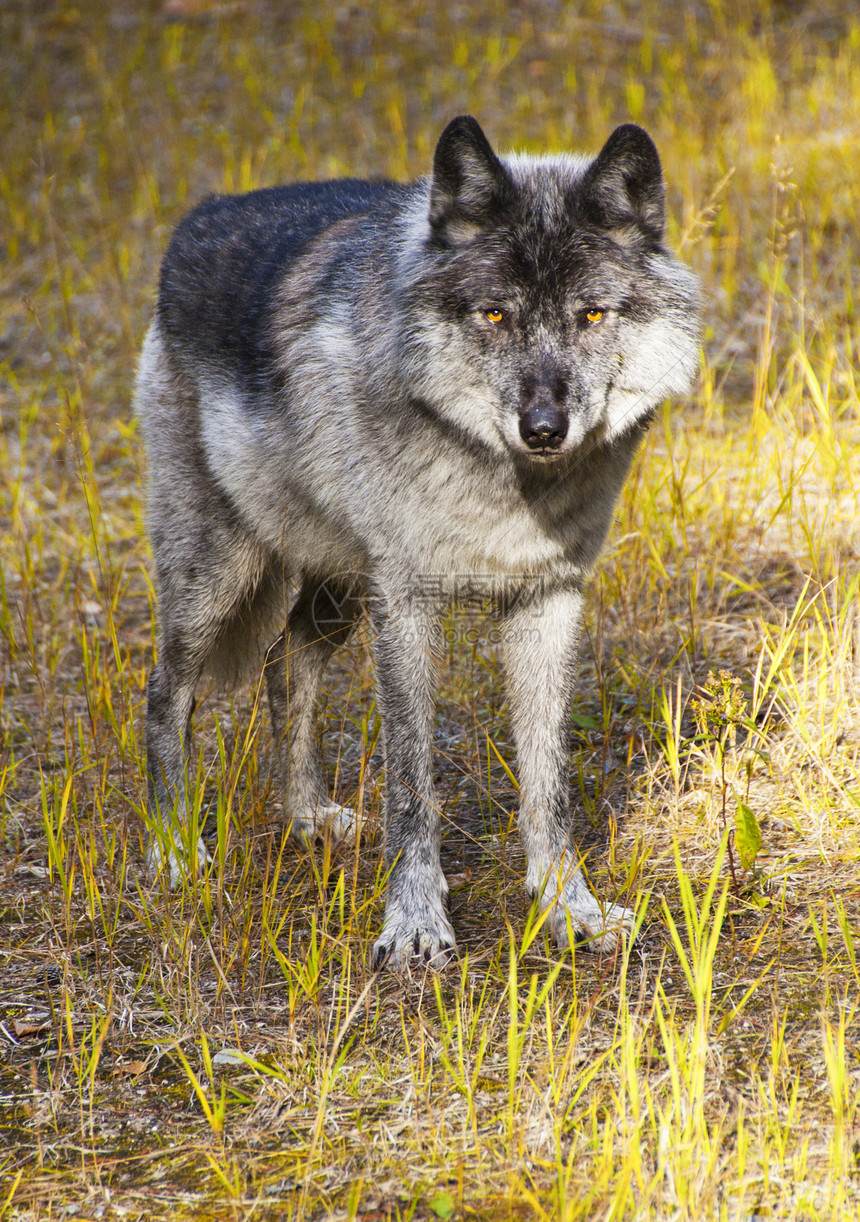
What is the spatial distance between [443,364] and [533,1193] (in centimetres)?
188

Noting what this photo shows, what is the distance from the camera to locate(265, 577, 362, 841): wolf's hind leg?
374cm

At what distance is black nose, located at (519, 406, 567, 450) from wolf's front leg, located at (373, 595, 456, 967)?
64 centimetres

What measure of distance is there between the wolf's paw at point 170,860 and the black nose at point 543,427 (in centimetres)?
136

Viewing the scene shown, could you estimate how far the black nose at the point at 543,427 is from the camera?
254 centimetres

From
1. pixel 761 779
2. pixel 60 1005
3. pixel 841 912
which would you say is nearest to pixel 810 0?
pixel 761 779

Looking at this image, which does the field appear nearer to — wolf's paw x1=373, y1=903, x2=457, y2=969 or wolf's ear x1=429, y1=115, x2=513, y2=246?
wolf's paw x1=373, y1=903, x2=457, y2=969

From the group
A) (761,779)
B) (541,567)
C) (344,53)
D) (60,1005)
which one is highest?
(344,53)

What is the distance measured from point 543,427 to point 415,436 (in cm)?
47

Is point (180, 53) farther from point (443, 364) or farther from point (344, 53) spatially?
point (443, 364)

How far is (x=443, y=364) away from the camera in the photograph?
2734 millimetres

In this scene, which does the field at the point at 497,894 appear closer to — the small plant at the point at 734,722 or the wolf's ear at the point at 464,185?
the small plant at the point at 734,722

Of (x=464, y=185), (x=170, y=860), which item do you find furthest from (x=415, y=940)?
(x=464, y=185)

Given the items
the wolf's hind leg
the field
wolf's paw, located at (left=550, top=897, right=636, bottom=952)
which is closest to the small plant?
the field

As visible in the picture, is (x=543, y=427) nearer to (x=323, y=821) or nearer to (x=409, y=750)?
(x=409, y=750)
